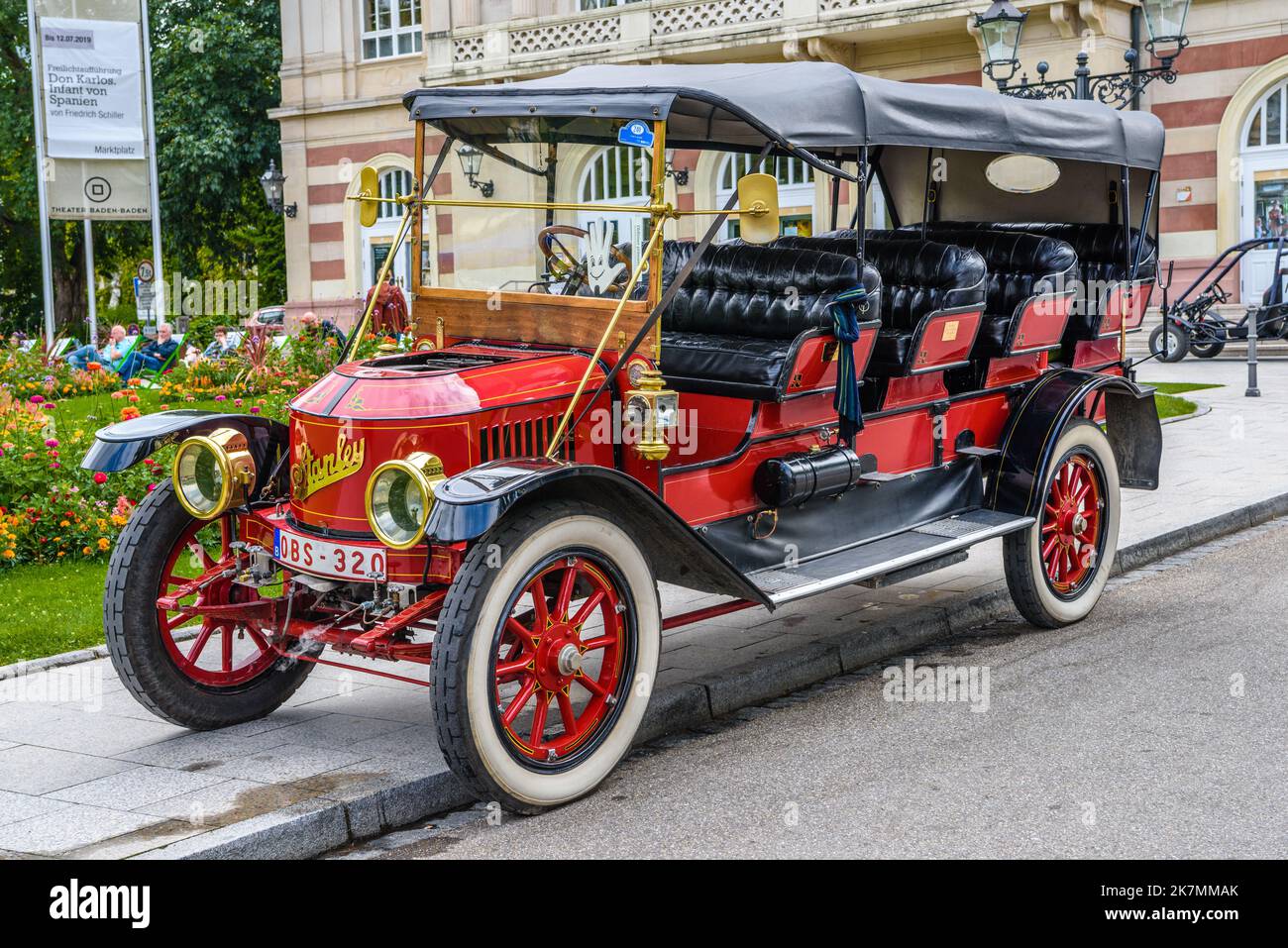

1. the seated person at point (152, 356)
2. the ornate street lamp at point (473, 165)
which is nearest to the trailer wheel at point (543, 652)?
the ornate street lamp at point (473, 165)

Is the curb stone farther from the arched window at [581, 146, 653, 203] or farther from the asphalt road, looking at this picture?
the arched window at [581, 146, 653, 203]

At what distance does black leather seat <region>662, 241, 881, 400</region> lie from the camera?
6395 millimetres

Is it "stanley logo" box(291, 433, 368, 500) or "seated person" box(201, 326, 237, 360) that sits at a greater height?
"seated person" box(201, 326, 237, 360)

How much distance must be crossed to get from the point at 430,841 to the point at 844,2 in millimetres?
23036

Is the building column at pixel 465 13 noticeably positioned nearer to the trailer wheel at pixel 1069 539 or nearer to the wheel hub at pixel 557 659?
the trailer wheel at pixel 1069 539

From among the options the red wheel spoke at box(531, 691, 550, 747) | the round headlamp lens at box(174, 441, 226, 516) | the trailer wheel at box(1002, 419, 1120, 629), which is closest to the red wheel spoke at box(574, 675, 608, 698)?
the red wheel spoke at box(531, 691, 550, 747)

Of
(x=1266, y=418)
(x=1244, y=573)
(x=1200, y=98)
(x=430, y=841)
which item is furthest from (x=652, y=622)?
(x=1200, y=98)

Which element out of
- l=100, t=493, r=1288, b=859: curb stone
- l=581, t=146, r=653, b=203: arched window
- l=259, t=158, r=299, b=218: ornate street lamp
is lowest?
l=100, t=493, r=1288, b=859: curb stone

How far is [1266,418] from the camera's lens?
15.7 meters

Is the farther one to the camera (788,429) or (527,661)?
(788,429)

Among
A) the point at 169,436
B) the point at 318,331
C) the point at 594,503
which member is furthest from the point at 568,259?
the point at 318,331

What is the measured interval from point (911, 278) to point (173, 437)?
390 centimetres

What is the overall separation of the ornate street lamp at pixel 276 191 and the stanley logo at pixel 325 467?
30.9 meters
